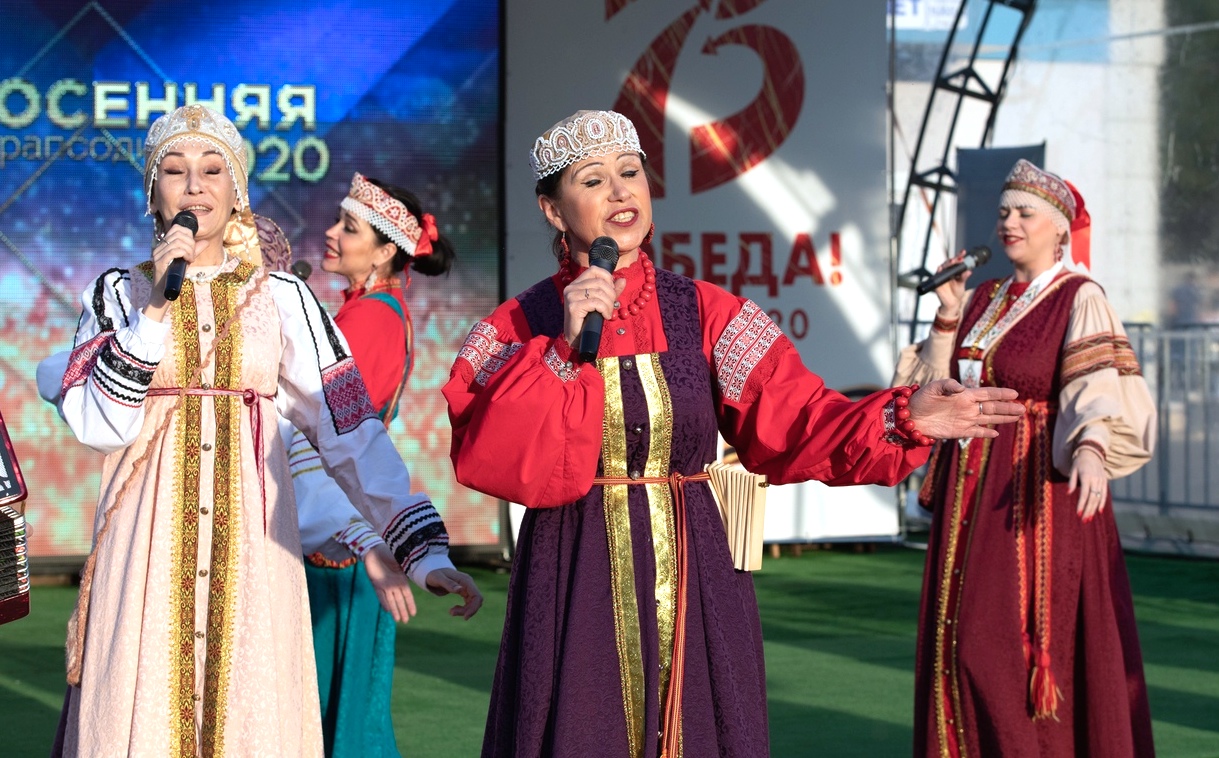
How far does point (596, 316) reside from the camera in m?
2.15

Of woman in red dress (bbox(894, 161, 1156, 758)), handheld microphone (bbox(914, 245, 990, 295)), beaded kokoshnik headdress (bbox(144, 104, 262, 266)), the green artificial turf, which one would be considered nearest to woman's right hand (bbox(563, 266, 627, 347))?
beaded kokoshnik headdress (bbox(144, 104, 262, 266))

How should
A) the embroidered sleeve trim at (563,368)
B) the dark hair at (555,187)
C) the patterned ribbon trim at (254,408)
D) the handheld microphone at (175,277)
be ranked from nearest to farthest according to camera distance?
the embroidered sleeve trim at (563,368)
the handheld microphone at (175,277)
the dark hair at (555,187)
the patterned ribbon trim at (254,408)

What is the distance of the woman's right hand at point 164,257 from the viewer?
2.43 metres

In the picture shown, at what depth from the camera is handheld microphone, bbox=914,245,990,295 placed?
4.06m

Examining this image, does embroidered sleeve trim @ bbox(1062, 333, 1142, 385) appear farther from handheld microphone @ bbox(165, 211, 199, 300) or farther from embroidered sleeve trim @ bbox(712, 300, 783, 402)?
handheld microphone @ bbox(165, 211, 199, 300)

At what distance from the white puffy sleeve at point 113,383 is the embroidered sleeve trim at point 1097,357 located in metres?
2.34

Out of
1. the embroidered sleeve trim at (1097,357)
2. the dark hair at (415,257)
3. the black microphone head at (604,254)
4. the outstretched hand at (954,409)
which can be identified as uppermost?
the dark hair at (415,257)

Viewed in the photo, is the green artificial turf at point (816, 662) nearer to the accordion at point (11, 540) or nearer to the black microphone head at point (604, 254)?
the accordion at point (11, 540)

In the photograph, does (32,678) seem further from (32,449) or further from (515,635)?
(515,635)

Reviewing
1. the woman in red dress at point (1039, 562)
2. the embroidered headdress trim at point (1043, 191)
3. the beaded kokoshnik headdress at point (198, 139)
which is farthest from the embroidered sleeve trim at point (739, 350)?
the embroidered headdress trim at point (1043, 191)

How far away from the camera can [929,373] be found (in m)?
4.17

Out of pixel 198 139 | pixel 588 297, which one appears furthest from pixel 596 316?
pixel 198 139

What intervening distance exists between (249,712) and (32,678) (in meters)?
3.30

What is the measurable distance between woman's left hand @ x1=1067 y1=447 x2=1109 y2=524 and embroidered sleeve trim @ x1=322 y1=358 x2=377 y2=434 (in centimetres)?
177
